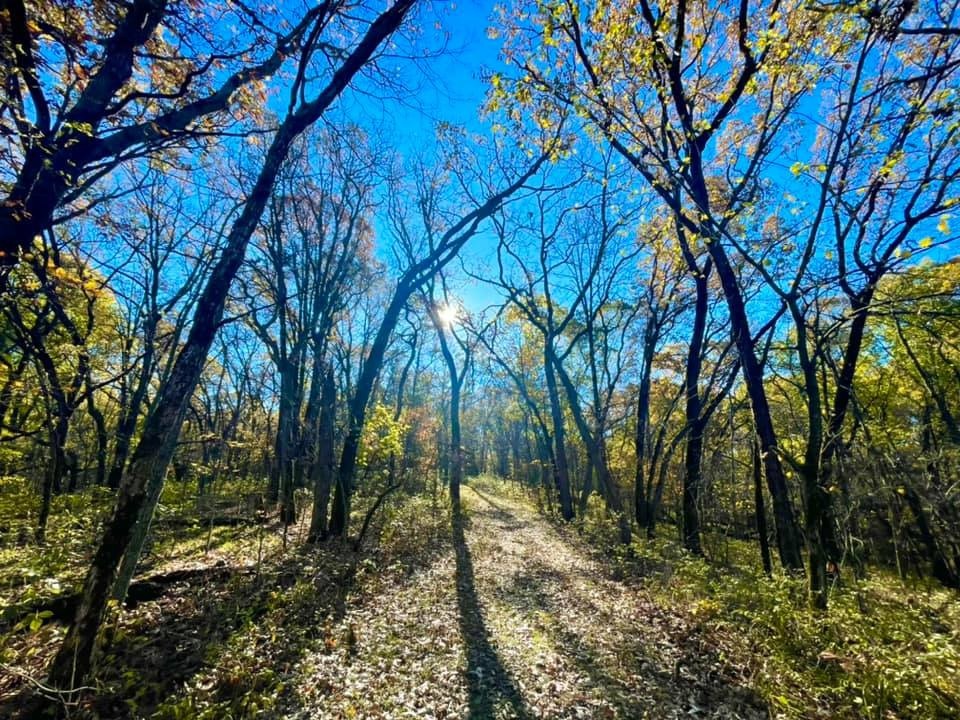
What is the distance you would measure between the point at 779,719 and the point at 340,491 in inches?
313

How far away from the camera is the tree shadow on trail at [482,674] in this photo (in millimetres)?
3789

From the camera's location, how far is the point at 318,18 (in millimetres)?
5453

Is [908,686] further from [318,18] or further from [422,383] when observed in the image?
[422,383]

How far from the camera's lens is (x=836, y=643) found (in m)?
4.04

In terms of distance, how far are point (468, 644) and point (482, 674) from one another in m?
0.64

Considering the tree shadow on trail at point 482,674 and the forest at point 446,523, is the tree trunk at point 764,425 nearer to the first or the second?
the forest at point 446,523

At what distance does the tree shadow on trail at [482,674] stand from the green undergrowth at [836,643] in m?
2.42

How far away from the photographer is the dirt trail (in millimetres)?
Result: 3770

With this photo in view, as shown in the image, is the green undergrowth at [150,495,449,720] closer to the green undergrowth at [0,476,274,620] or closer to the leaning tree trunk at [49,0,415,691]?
the leaning tree trunk at [49,0,415,691]

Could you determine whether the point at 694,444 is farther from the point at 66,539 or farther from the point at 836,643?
the point at 66,539

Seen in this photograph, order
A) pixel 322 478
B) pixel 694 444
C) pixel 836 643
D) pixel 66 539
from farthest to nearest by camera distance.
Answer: pixel 694 444
pixel 322 478
pixel 66 539
pixel 836 643

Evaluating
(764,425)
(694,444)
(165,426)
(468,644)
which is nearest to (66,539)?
(165,426)

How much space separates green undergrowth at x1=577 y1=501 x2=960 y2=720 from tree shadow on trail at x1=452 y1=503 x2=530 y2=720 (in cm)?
242

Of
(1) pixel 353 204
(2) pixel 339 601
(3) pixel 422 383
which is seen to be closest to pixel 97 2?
(1) pixel 353 204
